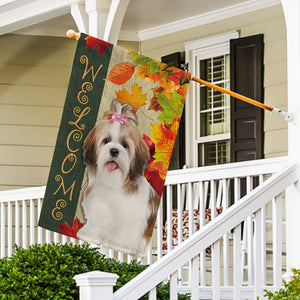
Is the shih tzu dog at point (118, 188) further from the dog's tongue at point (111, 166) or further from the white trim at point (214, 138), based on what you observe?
the white trim at point (214, 138)

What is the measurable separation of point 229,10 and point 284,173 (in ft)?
12.2

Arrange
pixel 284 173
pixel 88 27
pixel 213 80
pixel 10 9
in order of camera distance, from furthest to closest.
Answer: pixel 213 80 → pixel 10 9 → pixel 88 27 → pixel 284 173

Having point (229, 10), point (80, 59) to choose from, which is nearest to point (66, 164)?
point (80, 59)

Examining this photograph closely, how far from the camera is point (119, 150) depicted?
407cm

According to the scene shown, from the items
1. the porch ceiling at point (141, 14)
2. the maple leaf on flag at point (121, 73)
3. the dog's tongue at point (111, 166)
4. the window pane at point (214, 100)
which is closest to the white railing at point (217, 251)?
the dog's tongue at point (111, 166)

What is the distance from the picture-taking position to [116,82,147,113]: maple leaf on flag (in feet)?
13.4

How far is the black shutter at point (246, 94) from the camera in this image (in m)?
6.70

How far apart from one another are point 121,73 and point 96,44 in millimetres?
240

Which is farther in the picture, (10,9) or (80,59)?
(10,9)

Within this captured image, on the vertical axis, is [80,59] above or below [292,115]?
above

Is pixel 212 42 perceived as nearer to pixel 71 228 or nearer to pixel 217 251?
pixel 71 228

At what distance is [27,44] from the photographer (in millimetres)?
7926

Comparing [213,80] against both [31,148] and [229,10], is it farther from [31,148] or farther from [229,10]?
[31,148]

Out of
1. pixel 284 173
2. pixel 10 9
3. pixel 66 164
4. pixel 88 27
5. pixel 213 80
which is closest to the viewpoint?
pixel 284 173
